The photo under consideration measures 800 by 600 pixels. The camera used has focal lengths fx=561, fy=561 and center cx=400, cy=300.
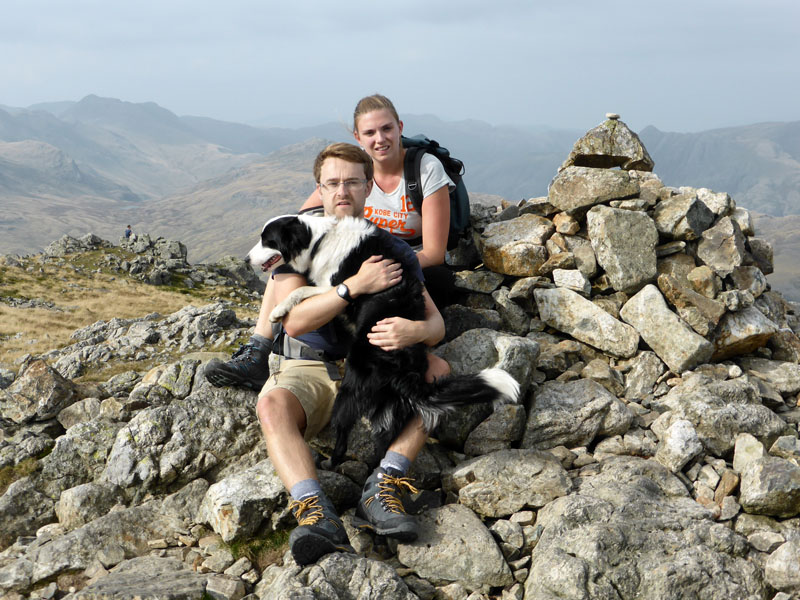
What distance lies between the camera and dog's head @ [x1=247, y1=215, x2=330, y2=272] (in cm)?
519

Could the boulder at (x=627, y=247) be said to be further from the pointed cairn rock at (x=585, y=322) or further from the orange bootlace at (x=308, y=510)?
the orange bootlace at (x=308, y=510)

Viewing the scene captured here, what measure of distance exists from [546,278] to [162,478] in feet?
17.5

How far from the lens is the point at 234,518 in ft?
15.6

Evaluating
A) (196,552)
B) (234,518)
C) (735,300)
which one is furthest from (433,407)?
(735,300)

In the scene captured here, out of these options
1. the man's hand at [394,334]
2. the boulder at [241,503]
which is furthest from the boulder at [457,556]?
the man's hand at [394,334]

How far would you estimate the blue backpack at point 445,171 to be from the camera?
638 cm

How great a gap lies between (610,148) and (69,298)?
47803mm

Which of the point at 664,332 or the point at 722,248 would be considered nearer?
the point at 664,332

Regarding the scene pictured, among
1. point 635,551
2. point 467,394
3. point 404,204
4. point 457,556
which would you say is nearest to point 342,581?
point 457,556

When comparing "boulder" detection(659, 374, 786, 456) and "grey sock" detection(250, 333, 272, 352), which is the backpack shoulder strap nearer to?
"grey sock" detection(250, 333, 272, 352)

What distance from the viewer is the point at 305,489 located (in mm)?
4355

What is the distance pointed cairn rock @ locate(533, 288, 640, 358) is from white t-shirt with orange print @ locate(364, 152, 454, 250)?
206 centimetres

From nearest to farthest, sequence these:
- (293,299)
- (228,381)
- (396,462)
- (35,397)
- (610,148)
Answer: (396,462), (293,299), (228,381), (35,397), (610,148)

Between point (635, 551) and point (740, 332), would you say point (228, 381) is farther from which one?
point (740, 332)
